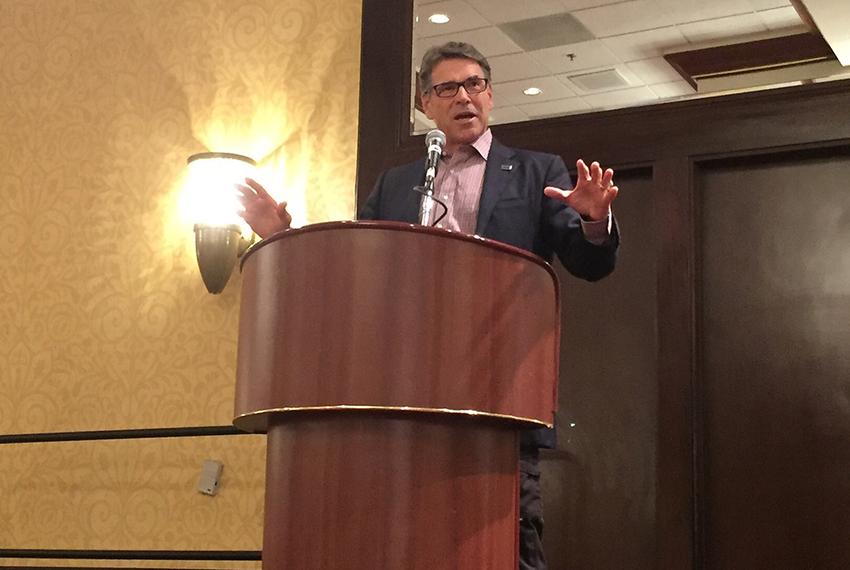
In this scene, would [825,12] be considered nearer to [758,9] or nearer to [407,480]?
[758,9]

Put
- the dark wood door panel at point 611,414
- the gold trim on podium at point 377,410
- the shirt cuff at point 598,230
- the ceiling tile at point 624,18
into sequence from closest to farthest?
the gold trim on podium at point 377,410 → the shirt cuff at point 598,230 → the dark wood door panel at point 611,414 → the ceiling tile at point 624,18

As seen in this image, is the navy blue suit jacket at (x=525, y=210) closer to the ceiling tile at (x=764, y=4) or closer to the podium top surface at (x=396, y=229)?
the podium top surface at (x=396, y=229)

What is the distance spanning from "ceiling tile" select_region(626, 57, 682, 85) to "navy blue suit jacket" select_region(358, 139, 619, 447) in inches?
30.4

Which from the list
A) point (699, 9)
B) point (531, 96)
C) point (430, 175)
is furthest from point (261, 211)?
point (699, 9)

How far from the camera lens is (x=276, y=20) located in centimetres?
296

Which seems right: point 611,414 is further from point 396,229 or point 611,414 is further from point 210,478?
point 396,229

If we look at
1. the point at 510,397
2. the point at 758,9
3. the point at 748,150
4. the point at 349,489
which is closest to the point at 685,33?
the point at 758,9

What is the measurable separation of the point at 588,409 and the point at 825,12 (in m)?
1.05

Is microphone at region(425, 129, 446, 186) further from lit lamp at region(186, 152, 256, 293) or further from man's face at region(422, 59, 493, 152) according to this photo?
lit lamp at region(186, 152, 256, 293)

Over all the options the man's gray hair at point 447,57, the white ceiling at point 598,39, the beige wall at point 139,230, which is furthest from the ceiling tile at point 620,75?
the man's gray hair at point 447,57

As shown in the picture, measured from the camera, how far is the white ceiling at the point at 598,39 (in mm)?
2535

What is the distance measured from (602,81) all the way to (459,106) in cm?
85

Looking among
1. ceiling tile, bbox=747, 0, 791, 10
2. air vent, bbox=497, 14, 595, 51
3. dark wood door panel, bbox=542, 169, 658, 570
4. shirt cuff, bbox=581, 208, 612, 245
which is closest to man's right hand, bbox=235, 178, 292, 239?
shirt cuff, bbox=581, 208, 612, 245

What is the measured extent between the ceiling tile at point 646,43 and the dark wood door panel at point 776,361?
1.08ft
